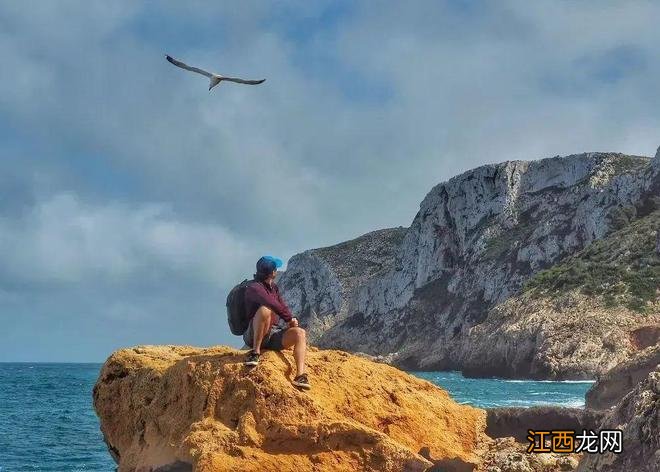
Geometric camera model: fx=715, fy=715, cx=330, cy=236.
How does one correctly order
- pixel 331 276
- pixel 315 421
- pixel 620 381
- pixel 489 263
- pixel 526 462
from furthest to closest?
pixel 331 276 < pixel 489 263 < pixel 620 381 < pixel 526 462 < pixel 315 421

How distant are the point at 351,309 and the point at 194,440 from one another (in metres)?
115

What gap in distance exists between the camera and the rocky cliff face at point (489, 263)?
67.6 m

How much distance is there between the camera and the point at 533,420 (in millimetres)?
11328

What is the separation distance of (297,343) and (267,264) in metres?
1.11

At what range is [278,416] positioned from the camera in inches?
344

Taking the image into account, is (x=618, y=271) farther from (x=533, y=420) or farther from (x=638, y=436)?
(x=638, y=436)

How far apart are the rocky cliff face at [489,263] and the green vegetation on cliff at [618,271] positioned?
25.7 inches

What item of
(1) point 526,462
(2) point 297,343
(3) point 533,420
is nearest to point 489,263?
(3) point 533,420

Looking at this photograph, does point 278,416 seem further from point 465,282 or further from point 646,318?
point 465,282

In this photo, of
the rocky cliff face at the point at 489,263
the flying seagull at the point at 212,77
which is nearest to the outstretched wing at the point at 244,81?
the flying seagull at the point at 212,77

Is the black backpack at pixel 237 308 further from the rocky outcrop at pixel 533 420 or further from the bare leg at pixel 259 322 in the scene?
the rocky outcrop at pixel 533 420

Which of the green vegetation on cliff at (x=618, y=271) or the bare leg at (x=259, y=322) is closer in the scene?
the bare leg at (x=259, y=322)

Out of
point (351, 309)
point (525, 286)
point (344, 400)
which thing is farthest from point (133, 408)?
point (351, 309)

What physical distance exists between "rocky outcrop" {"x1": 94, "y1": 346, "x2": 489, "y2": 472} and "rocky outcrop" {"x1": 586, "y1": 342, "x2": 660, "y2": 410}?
1289cm
